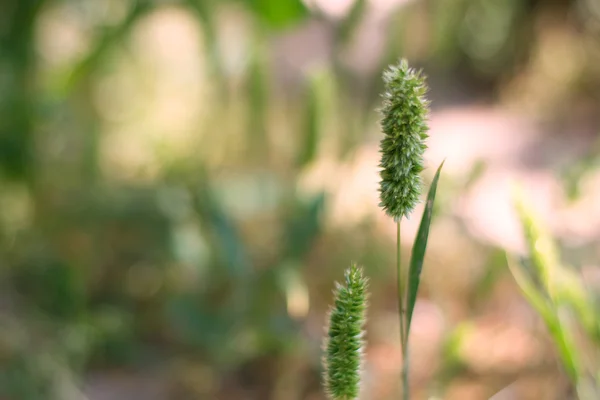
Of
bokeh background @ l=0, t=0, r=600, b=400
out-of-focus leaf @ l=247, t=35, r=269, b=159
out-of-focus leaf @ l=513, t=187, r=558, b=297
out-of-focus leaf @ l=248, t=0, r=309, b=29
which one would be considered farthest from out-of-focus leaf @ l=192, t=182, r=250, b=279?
out-of-focus leaf @ l=513, t=187, r=558, b=297

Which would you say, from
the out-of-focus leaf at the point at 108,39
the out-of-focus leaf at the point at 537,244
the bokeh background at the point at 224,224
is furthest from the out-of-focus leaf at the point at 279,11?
the out-of-focus leaf at the point at 537,244

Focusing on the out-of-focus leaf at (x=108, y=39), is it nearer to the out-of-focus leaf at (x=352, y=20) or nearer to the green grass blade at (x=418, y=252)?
the out-of-focus leaf at (x=352, y=20)

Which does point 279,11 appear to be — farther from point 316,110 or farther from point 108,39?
point 108,39

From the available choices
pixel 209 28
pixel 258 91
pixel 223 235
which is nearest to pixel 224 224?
pixel 223 235

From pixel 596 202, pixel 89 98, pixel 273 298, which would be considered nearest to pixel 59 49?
pixel 89 98

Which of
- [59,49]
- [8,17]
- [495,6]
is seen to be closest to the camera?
[8,17]

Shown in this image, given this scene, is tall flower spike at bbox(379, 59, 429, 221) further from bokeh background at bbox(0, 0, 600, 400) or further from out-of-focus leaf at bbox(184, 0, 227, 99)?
out-of-focus leaf at bbox(184, 0, 227, 99)

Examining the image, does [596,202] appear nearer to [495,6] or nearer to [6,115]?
[6,115]
